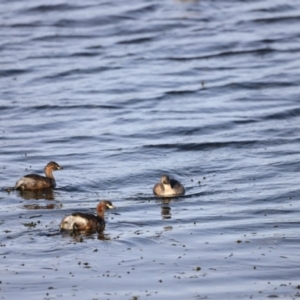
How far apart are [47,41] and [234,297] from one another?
3062 cm

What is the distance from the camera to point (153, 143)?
25906 mm

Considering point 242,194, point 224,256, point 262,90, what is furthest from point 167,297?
point 262,90

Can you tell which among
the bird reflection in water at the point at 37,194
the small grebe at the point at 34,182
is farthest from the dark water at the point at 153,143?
the small grebe at the point at 34,182

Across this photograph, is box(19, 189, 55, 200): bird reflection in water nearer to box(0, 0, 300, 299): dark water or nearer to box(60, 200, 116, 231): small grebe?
box(0, 0, 300, 299): dark water

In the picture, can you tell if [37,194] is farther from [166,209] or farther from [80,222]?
[80,222]

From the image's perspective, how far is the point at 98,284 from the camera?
14086mm

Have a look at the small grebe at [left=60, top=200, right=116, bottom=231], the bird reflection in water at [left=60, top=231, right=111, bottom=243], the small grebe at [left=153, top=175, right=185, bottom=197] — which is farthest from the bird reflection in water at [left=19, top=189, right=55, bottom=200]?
the bird reflection in water at [left=60, top=231, right=111, bottom=243]

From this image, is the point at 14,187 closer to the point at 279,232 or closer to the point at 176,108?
the point at 279,232

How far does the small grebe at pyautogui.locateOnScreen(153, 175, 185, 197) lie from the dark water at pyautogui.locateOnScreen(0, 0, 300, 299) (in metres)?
0.20

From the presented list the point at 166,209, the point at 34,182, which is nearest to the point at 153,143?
the point at 34,182

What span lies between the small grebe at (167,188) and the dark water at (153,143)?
196 millimetres

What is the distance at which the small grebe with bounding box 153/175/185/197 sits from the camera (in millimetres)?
19875

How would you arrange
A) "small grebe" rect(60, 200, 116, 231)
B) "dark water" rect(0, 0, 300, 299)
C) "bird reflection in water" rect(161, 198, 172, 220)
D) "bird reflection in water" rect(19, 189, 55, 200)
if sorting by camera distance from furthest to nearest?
"bird reflection in water" rect(19, 189, 55, 200) → "bird reflection in water" rect(161, 198, 172, 220) → "small grebe" rect(60, 200, 116, 231) → "dark water" rect(0, 0, 300, 299)

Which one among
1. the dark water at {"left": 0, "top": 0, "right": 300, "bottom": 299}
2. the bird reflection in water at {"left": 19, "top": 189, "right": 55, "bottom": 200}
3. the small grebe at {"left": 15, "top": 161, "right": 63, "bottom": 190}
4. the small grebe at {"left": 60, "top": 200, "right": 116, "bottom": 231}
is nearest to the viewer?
the dark water at {"left": 0, "top": 0, "right": 300, "bottom": 299}
